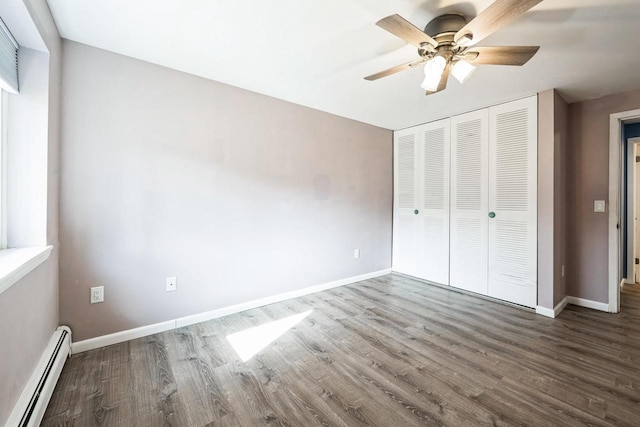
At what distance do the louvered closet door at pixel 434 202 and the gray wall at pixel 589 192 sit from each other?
4.20 feet

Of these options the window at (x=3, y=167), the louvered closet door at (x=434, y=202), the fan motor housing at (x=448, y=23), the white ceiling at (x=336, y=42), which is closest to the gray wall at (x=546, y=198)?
the white ceiling at (x=336, y=42)

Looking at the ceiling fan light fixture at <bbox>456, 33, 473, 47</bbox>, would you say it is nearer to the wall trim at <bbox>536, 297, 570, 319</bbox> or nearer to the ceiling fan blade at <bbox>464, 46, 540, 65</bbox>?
the ceiling fan blade at <bbox>464, 46, 540, 65</bbox>

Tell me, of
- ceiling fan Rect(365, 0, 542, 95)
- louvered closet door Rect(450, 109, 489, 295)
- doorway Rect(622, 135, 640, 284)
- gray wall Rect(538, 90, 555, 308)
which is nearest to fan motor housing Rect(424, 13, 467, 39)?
ceiling fan Rect(365, 0, 542, 95)

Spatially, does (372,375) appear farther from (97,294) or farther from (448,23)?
(448,23)

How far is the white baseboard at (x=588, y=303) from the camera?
2791 mm

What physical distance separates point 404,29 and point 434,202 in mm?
2614

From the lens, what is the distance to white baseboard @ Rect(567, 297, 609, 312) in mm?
2791

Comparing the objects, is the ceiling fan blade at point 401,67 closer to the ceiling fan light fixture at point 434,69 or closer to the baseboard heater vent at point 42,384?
the ceiling fan light fixture at point 434,69

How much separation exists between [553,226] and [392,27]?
255cm

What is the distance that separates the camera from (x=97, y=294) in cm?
200

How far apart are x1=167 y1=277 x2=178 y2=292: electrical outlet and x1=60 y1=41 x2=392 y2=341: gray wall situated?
0.12 feet

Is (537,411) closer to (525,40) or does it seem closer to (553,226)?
(553,226)

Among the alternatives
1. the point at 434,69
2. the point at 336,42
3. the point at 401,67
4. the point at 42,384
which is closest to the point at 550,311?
the point at 434,69

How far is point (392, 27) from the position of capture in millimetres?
1362
